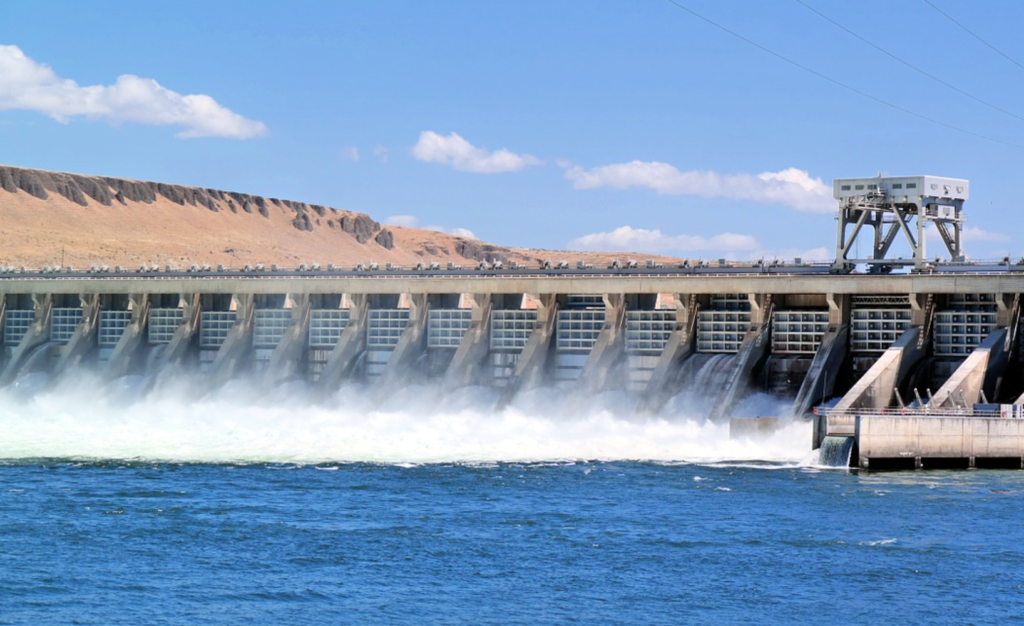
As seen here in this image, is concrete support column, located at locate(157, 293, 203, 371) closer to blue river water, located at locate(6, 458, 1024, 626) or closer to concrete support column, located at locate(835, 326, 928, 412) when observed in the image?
blue river water, located at locate(6, 458, 1024, 626)

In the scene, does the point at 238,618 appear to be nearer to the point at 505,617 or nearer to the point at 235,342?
the point at 505,617

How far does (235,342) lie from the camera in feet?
235

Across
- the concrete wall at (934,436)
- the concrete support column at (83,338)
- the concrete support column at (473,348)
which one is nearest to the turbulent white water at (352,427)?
the concrete support column at (473,348)

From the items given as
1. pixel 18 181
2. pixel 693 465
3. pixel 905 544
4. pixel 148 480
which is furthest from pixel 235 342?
pixel 18 181

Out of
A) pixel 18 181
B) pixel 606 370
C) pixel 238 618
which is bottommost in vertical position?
pixel 238 618

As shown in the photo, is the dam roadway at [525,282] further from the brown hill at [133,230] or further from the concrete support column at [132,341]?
the brown hill at [133,230]

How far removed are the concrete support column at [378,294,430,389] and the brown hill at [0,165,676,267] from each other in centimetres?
8601

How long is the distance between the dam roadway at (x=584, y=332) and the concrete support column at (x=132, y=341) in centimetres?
9

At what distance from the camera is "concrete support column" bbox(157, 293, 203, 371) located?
238 feet

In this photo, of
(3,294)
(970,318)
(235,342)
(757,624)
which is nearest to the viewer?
(757,624)

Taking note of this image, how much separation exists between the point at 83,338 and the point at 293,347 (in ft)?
43.5

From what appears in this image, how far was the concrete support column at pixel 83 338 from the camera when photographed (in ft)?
249

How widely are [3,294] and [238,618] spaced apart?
56.4 meters

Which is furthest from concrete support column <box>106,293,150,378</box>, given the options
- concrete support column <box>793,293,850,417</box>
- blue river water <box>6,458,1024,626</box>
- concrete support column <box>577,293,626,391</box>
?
concrete support column <box>793,293,850,417</box>
